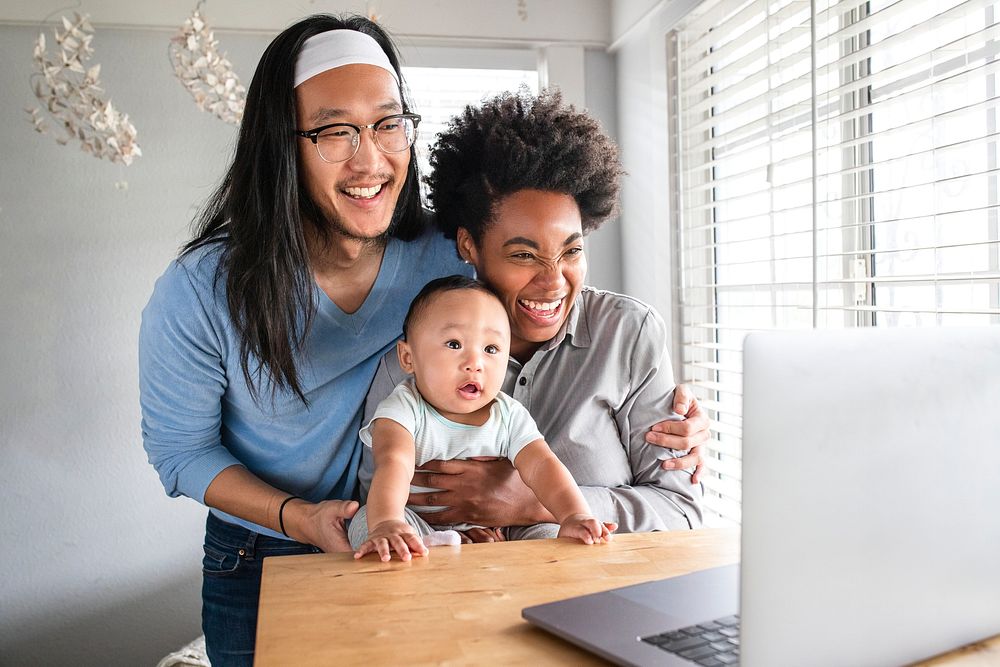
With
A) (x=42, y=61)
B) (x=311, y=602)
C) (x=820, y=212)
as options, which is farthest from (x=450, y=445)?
(x=42, y=61)

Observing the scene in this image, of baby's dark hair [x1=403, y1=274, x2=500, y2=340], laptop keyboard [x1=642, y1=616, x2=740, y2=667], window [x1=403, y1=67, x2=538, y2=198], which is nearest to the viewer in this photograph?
laptop keyboard [x1=642, y1=616, x2=740, y2=667]

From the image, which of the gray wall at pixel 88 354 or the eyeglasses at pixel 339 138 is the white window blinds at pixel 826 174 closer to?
the eyeglasses at pixel 339 138

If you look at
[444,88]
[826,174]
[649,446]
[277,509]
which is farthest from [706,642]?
[444,88]

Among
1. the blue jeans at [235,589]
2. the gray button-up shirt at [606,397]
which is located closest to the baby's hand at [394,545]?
the gray button-up shirt at [606,397]

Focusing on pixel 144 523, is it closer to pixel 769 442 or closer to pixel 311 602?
pixel 311 602

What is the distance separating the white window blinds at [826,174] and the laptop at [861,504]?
0.91m

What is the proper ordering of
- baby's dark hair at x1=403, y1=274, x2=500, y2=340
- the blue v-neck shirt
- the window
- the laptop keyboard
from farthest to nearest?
the window < the blue v-neck shirt < baby's dark hair at x1=403, y1=274, x2=500, y2=340 < the laptop keyboard

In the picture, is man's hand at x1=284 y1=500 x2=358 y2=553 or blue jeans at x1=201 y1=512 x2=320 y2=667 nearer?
man's hand at x1=284 y1=500 x2=358 y2=553

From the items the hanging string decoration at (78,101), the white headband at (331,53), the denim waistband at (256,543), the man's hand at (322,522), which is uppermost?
the hanging string decoration at (78,101)

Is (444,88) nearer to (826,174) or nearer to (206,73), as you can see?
(206,73)

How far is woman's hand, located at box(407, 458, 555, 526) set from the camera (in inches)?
55.7

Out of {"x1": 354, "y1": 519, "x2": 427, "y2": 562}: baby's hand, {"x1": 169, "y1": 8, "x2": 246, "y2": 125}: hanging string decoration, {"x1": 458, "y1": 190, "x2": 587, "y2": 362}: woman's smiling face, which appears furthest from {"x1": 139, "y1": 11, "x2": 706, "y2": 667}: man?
{"x1": 169, "y1": 8, "x2": 246, "y2": 125}: hanging string decoration

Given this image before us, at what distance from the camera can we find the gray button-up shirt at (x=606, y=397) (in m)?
1.52

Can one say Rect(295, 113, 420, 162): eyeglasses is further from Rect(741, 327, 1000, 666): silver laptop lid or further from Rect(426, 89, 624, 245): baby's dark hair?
Rect(741, 327, 1000, 666): silver laptop lid
